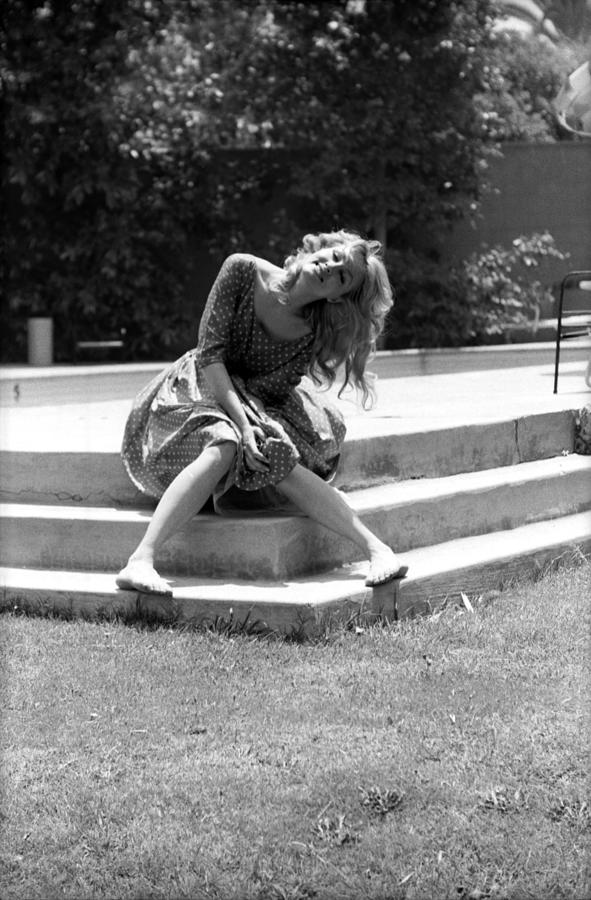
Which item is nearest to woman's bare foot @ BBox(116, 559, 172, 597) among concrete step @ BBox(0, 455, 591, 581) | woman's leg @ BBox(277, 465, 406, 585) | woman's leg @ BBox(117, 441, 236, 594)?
woman's leg @ BBox(117, 441, 236, 594)

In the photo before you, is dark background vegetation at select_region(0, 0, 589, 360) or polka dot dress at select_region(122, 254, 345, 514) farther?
dark background vegetation at select_region(0, 0, 589, 360)

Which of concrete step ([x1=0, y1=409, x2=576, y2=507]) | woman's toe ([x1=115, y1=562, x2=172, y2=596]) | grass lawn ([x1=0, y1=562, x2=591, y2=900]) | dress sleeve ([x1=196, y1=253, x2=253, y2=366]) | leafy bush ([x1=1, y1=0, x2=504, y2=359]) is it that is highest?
leafy bush ([x1=1, y1=0, x2=504, y2=359])

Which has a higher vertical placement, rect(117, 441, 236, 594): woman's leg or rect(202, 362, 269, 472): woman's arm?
rect(202, 362, 269, 472): woman's arm

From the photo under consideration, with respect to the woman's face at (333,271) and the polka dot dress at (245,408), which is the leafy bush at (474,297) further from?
the woman's face at (333,271)

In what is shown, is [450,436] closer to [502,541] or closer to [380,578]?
[502,541]

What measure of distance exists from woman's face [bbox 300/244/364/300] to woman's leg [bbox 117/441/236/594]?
559mm

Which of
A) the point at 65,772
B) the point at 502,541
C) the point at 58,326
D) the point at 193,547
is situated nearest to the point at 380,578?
the point at 193,547

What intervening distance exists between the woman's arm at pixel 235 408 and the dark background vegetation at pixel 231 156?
29.0 feet

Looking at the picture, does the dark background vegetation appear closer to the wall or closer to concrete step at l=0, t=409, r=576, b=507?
the wall

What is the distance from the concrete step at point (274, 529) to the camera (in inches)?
164

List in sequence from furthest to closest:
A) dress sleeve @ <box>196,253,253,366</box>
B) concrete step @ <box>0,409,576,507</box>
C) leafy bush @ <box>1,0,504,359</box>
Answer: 1. leafy bush @ <box>1,0,504,359</box>
2. concrete step @ <box>0,409,576,507</box>
3. dress sleeve @ <box>196,253,253,366</box>

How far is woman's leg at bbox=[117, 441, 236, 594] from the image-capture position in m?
3.99

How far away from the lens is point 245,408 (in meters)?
4.22

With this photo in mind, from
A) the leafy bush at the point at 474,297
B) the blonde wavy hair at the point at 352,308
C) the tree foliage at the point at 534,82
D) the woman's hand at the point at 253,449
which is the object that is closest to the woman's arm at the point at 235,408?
the woman's hand at the point at 253,449
